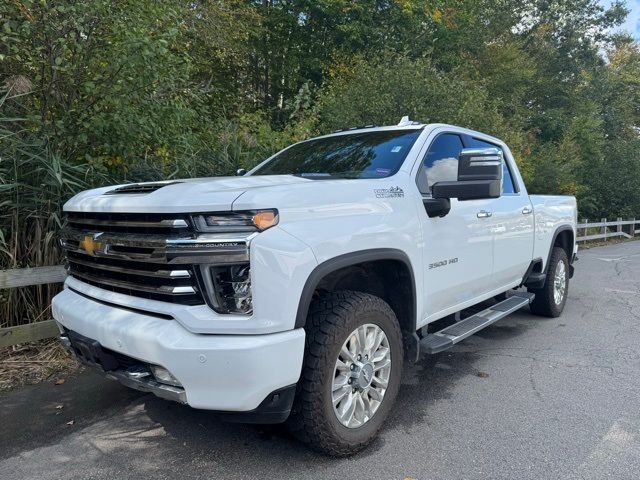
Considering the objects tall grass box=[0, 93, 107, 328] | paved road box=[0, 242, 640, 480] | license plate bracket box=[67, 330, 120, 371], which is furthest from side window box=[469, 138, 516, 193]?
tall grass box=[0, 93, 107, 328]

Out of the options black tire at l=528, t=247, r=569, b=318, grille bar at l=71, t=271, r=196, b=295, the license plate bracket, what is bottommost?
black tire at l=528, t=247, r=569, b=318

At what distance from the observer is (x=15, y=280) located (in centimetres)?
419

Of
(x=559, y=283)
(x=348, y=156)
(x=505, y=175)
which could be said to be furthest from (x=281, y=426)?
(x=559, y=283)

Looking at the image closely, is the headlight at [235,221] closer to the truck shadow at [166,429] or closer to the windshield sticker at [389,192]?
the windshield sticker at [389,192]

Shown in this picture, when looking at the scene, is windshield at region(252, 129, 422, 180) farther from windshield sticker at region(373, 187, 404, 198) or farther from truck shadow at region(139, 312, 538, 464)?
truck shadow at region(139, 312, 538, 464)

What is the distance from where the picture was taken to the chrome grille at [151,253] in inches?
93.5

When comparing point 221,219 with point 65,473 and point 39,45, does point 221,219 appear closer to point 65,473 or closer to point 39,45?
point 65,473

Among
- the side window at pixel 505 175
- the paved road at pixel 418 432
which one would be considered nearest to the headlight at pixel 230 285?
the paved road at pixel 418 432

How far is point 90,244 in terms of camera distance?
9.66ft

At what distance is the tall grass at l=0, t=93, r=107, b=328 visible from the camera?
454 centimetres

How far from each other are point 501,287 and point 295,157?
92.0 inches

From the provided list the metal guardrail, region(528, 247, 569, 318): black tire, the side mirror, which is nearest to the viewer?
the side mirror

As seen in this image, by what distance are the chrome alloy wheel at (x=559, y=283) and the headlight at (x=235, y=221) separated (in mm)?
4628

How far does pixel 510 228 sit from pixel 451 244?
4.20 feet
